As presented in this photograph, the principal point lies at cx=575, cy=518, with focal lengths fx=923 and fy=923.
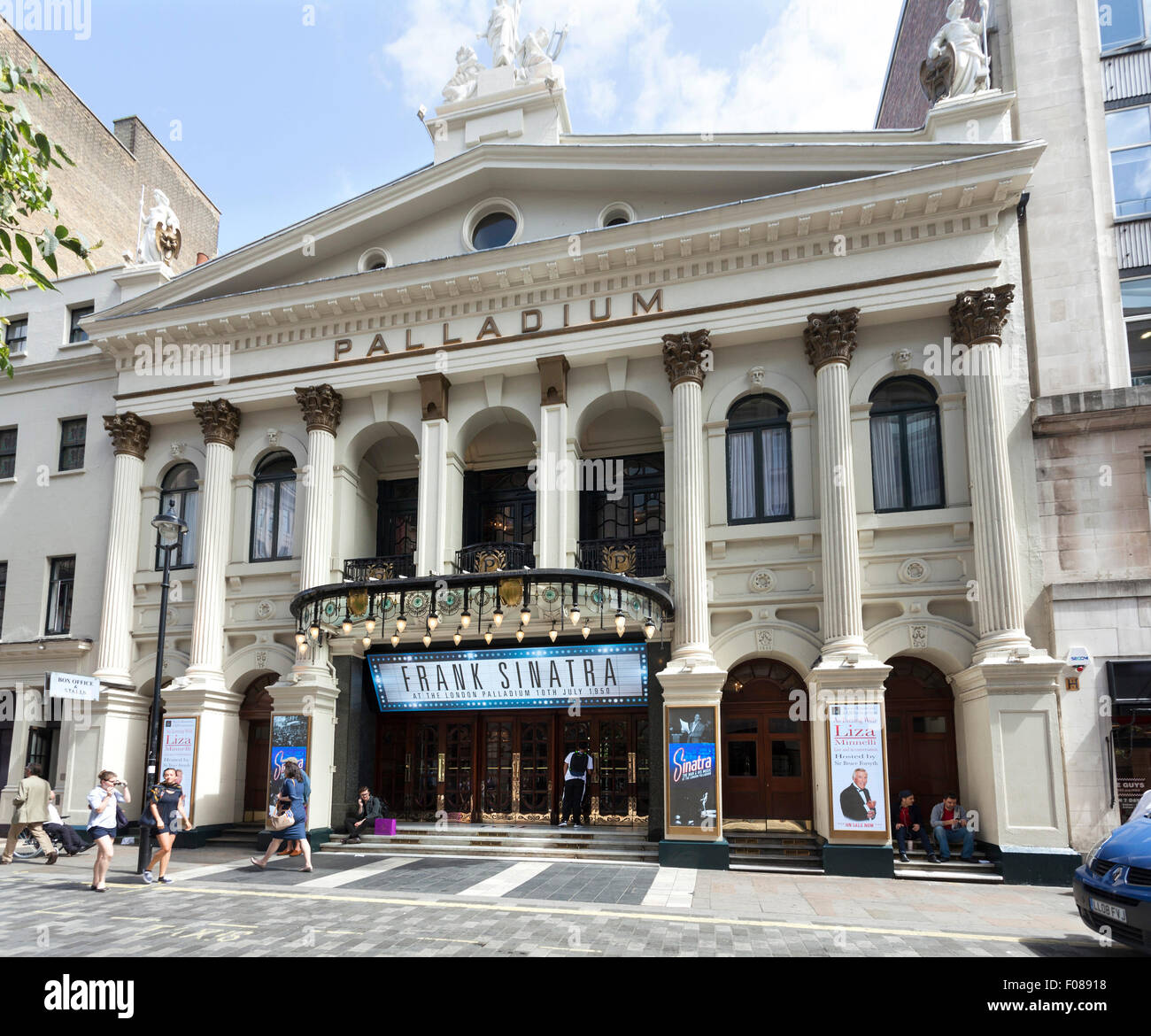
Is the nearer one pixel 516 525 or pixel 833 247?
pixel 833 247

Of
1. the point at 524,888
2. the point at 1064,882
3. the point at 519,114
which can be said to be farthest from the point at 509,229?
the point at 1064,882

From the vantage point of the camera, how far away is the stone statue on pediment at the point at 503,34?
22906 millimetres

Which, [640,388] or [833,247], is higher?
[833,247]

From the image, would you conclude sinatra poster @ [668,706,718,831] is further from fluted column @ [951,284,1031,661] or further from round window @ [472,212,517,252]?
round window @ [472,212,517,252]

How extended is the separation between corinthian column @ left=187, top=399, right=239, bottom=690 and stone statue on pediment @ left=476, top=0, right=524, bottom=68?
1100 centimetres

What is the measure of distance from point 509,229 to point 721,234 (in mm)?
5616

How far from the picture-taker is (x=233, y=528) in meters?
22.9

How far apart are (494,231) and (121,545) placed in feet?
40.1

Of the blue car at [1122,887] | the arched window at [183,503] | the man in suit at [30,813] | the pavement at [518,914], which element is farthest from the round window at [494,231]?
the blue car at [1122,887]

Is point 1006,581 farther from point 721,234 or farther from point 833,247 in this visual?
point 721,234

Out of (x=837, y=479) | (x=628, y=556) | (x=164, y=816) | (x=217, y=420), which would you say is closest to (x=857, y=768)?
(x=837, y=479)

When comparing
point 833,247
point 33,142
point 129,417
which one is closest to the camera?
point 33,142

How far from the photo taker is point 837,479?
18125mm

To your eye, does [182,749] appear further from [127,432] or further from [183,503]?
[127,432]
